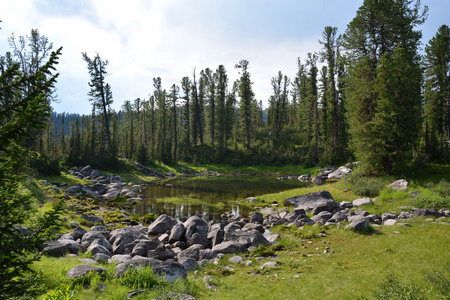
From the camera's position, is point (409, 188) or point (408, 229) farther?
point (409, 188)

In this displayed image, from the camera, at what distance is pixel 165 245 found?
42.8 feet

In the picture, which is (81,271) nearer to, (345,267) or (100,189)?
(345,267)

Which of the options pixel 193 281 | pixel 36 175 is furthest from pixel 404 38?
pixel 36 175

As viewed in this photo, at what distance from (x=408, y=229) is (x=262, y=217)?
28.4 ft

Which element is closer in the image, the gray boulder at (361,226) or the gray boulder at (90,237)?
the gray boulder at (90,237)

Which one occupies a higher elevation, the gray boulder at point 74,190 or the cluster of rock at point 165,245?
the gray boulder at point 74,190

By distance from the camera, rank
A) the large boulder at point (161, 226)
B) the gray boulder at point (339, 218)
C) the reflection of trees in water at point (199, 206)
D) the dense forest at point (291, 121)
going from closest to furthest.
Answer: the dense forest at point (291, 121)
the gray boulder at point (339, 218)
the large boulder at point (161, 226)
the reflection of trees in water at point (199, 206)

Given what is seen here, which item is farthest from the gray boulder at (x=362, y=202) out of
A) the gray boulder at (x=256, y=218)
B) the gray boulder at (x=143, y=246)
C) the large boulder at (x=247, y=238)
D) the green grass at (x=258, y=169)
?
the green grass at (x=258, y=169)

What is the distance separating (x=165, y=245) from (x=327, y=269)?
7957mm

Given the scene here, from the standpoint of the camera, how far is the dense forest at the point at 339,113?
22.5m

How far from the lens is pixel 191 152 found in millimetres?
65188

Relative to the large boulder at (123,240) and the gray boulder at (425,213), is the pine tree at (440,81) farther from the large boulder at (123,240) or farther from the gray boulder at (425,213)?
the large boulder at (123,240)

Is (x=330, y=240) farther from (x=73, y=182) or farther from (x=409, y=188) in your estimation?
(x=73, y=182)

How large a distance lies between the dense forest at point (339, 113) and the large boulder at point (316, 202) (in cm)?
720
